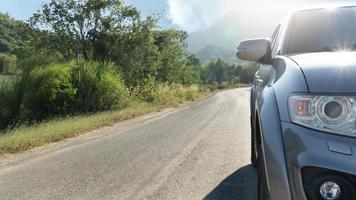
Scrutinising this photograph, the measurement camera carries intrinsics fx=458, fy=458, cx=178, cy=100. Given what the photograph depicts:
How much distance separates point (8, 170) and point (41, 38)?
17594mm

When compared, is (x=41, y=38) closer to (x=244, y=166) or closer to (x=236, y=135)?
(x=236, y=135)

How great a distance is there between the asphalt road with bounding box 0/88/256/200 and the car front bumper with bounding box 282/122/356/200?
96.3 inches

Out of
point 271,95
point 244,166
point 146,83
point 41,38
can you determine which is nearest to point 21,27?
point 41,38

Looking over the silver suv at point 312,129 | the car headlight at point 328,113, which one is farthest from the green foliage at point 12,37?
the car headlight at point 328,113

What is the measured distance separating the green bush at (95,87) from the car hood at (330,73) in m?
14.2

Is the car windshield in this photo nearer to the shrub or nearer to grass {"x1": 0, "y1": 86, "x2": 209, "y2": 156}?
grass {"x1": 0, "y1": 86, "x2": 209, "y2": 156}

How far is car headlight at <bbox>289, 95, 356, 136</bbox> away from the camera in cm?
247

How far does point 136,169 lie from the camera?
21.1ft

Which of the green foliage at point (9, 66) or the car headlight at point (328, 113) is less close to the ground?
the green foliage at point (9, 66)

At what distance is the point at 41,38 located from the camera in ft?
76.2

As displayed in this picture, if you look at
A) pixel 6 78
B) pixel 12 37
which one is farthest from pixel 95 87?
pixel 12 37

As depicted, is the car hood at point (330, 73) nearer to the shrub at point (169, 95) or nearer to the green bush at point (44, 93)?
the green bush at point (44, 93)

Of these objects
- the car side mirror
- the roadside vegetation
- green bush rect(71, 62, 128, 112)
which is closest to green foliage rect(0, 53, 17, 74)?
the roadside vegetation

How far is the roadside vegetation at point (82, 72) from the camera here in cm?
1367
